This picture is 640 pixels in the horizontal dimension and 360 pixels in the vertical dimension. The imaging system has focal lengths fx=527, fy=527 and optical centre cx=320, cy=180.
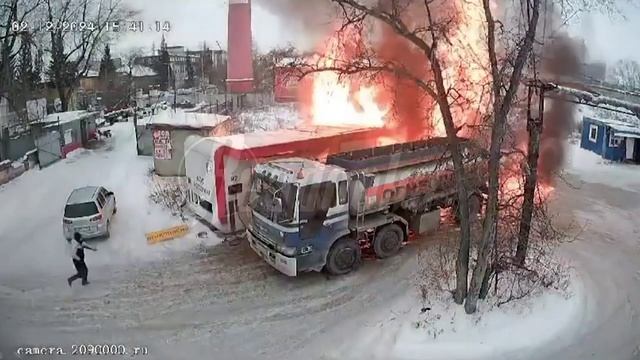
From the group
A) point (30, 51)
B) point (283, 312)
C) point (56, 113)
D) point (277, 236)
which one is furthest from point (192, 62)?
point (283, 312)

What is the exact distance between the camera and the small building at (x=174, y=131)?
921 centimetres

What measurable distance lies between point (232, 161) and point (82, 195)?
218 cm

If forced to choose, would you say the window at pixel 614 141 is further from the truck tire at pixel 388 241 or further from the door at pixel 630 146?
the truck tire at pixel 388 241

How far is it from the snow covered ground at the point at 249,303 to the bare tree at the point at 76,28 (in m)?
1.87

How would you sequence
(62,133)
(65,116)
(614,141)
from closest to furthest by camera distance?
(62,133) → (65,116) → (614,141)

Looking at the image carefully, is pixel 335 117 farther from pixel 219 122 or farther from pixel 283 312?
pixel 283 312

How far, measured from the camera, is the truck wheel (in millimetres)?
6332

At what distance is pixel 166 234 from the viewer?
24.7 feet

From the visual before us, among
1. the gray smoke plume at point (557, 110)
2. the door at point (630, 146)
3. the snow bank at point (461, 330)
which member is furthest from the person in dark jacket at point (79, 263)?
the door at point (630, 146)

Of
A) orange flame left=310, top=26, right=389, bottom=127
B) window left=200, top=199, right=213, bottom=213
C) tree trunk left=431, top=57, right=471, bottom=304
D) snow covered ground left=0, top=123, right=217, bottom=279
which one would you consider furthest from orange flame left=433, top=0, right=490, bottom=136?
snow covered ground left=0, top=123, right=217, bottom=279

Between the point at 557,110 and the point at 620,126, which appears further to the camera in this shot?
the point at 620,126

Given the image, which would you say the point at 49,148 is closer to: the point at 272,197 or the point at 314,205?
the point at 272,197

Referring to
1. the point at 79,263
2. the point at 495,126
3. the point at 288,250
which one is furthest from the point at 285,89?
the point at 495,126

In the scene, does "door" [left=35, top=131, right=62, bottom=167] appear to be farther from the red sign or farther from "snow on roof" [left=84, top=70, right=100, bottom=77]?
the red sign
